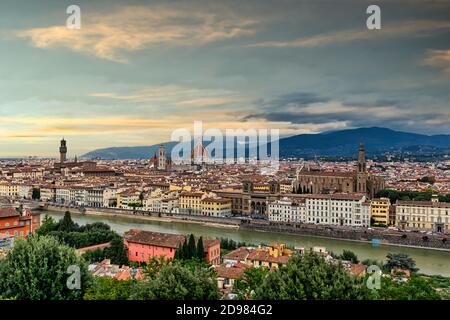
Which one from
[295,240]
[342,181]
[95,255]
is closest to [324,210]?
[295,240]

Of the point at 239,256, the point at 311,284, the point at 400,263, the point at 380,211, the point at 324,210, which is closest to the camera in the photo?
the point at 311,284

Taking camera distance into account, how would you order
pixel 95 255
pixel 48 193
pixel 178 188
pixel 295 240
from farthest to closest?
pixel 48 193 → pixel 178 188 → pixel 295 240 → pixel 95 255

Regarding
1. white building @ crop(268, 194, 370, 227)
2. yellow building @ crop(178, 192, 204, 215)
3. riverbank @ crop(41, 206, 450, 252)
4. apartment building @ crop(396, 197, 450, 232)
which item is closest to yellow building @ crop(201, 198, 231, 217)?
yellow building @ crop(178, 192, 204, 215)

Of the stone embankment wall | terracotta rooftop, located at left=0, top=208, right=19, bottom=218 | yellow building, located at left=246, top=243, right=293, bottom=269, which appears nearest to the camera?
yellow building, located at left=246, top=243, right=293, bottom=269

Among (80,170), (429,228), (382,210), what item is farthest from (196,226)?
(80,170)

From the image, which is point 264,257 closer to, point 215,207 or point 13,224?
point 13,224

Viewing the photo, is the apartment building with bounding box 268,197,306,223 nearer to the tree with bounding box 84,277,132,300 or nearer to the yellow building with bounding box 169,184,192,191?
the yellow building with bounding box 169,184,192,191

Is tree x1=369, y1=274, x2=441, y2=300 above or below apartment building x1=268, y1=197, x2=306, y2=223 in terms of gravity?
above
